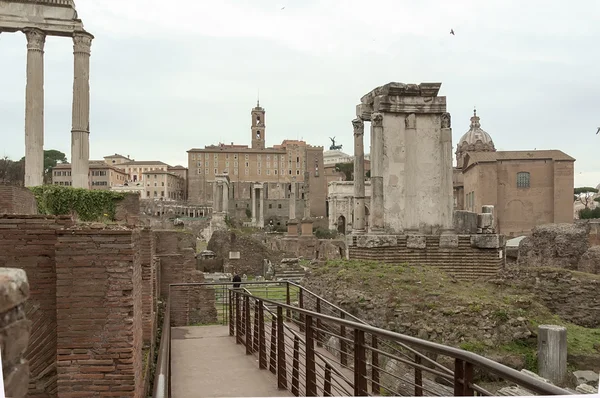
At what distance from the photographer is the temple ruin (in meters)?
16.8

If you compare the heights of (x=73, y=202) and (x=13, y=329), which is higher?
(x=73, y=202)

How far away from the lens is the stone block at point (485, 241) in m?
12.5

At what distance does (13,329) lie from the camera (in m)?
2.09

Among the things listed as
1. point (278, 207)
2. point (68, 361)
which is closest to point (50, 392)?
point (68, 361)

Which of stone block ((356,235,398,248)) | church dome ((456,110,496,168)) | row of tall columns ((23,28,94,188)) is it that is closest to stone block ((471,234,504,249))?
stone block ((356,235,398,248))

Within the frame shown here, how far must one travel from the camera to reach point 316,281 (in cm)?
1103

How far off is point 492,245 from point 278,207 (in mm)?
79939

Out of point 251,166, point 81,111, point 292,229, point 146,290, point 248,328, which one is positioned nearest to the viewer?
point 146,290

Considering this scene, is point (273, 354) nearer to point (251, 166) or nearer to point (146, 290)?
point (146, 290)

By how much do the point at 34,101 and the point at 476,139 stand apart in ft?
200

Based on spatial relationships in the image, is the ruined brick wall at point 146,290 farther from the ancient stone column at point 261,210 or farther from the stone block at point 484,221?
the ancient stone column at point 261,210

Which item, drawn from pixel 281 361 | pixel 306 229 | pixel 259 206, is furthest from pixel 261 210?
pixel 281 361

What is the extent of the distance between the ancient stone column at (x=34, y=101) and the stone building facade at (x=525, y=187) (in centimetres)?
3923

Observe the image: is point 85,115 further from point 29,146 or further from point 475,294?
point 475,294
